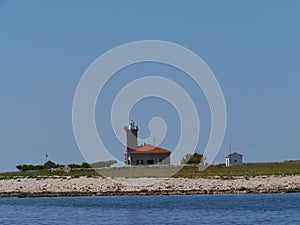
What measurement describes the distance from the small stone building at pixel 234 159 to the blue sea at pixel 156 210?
38.1 m

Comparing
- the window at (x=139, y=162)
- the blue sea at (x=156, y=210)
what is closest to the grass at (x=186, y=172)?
the window at (x=139, y=162)

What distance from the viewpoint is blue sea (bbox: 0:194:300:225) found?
138 ft

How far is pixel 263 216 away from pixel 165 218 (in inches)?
217

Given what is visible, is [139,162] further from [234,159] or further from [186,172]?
[186,172]

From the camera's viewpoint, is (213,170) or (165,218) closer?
(165,218)

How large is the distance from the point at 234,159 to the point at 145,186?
34058mm

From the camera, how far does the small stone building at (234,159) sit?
96.1 metres

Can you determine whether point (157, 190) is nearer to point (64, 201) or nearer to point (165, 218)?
point (64, 201)

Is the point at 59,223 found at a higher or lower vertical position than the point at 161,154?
lower

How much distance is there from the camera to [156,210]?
4791cm

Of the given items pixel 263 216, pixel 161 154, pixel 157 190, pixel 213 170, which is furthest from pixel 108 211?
pixel 161 154

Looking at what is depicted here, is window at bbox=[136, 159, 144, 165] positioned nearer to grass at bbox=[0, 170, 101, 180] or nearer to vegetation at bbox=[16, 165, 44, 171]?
grass at bbox=[0, 170, 101, 180]

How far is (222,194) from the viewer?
5941cm

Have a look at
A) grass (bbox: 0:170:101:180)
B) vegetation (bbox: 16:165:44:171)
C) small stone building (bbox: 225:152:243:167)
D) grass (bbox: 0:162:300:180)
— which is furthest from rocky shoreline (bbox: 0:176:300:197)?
small stone building (bbox: 225:152:243:167)
